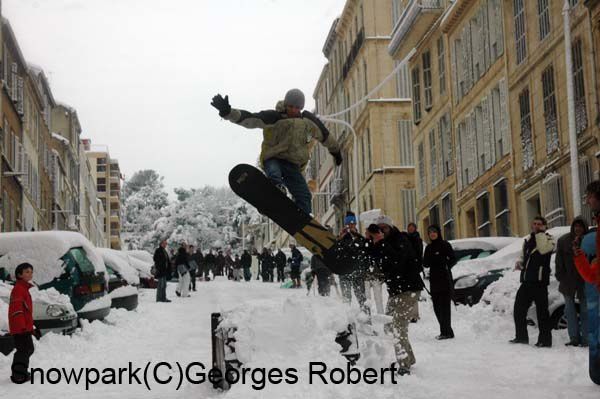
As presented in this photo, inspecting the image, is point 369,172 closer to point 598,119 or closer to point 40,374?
point 598,119

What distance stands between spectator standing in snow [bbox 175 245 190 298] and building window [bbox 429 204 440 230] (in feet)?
49.5

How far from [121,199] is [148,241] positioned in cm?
2768

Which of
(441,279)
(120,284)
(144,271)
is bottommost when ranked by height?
(441,279)

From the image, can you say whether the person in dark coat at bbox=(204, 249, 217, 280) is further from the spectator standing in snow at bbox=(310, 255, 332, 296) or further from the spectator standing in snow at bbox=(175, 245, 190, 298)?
the spectator standing in snow at bbox=(310, 255, 332, 296)

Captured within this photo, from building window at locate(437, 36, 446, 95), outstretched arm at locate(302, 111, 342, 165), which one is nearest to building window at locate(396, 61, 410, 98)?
building window at locate(437, 36, 446, 95)

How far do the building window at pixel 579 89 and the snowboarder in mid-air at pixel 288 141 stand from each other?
49.1 feet

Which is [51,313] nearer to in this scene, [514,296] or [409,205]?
[514,296]

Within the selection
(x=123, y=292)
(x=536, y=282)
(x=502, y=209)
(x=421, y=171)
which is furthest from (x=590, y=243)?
Answer: (x=421, y=171)

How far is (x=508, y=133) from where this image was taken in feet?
94.7

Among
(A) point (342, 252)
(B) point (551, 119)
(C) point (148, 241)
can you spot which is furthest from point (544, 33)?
(C) point (148, 241)

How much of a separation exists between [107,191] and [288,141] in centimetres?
11439

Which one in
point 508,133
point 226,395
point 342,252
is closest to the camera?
point 226,395

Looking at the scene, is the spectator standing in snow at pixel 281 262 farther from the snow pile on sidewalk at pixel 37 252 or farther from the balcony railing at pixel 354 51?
the snow pile on sidewalk at pixel 37 252

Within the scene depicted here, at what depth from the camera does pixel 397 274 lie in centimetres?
929
